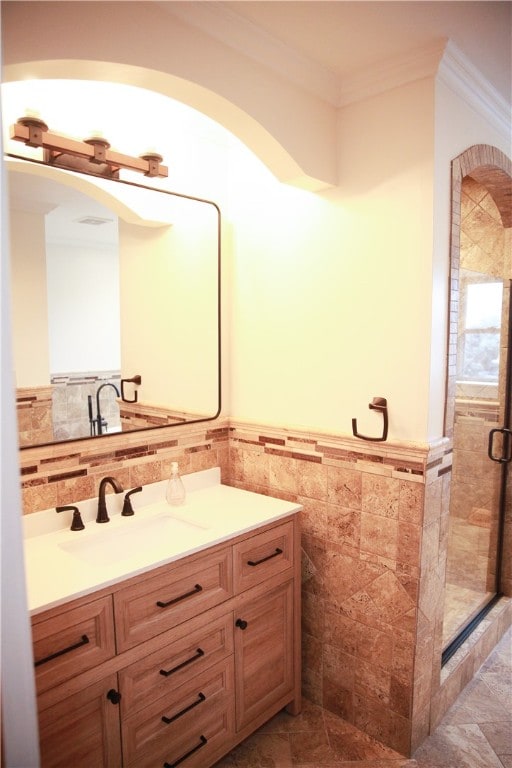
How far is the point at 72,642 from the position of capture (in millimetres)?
1344

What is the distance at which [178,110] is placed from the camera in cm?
197

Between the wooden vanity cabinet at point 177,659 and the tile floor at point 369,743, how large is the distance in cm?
11

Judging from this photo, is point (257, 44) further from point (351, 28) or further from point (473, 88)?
point (473, 88)

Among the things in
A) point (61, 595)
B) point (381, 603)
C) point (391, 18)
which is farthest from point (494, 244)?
point (61, 595)

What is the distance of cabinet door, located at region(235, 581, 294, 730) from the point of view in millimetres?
1827

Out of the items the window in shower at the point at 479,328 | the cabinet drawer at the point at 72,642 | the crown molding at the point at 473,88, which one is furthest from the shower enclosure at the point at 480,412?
the cabinet drawer at the point at 72,642

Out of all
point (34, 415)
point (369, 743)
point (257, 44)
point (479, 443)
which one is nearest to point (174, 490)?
point (34, 415)

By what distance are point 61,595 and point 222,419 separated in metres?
1.20

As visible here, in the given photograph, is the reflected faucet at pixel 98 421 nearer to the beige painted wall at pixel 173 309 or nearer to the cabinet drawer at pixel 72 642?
the beige painted wall at pixel 173 309

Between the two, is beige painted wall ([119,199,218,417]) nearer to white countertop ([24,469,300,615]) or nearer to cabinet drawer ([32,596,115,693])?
white countertop ([24,469,300,615])

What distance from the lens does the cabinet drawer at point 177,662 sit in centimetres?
148

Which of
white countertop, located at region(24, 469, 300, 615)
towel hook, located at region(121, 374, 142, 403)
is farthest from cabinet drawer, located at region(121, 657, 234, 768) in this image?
towel hook, located at region(121, 374, 142, 403)

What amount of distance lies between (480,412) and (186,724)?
213 centimetres

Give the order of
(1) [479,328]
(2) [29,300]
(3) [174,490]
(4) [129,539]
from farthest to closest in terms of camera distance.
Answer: (1) [479,328] → (3) [174,490] → (4) [129,539] → (2) [29,300]
